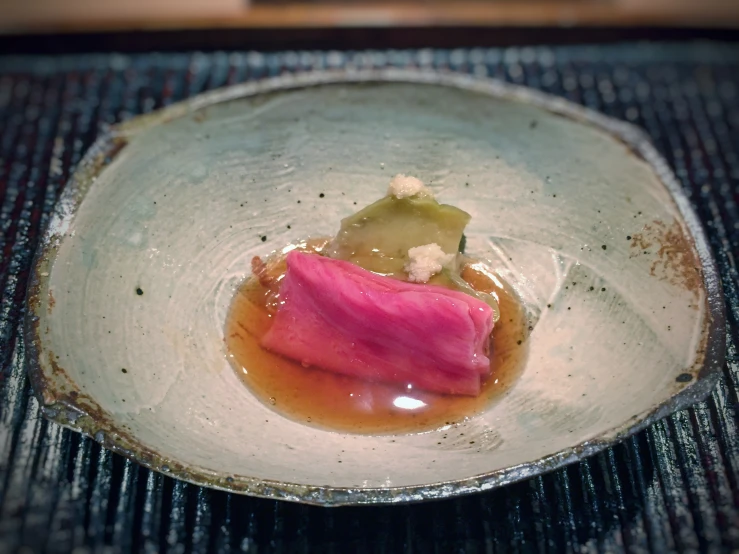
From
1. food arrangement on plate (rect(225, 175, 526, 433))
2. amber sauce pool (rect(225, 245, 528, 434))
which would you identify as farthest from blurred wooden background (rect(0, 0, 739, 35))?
amber sauce pool (rect(225, 245, 528, 434))

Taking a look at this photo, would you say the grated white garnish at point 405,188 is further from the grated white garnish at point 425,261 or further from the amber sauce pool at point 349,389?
the amber sauce pool at point 349,389

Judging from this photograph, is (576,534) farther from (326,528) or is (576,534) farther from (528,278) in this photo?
(528,278)

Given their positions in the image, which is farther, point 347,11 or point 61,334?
point 347,11

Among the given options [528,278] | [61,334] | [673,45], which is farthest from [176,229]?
[673,45]

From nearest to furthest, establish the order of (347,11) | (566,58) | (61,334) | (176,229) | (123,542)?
Answer: (123,542) < (61,334) < (176,229) < (566,58) < (347,11)

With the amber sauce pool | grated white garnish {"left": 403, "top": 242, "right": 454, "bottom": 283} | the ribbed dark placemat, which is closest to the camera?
the ribbed dark placemat

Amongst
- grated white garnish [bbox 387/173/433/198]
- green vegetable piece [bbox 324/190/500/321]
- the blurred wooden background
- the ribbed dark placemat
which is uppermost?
the blurred wooden background

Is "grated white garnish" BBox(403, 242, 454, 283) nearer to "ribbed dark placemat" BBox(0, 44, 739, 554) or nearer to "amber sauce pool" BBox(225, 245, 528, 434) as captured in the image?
"amber sauce pool" BBox(225, 245, 528, 434)
